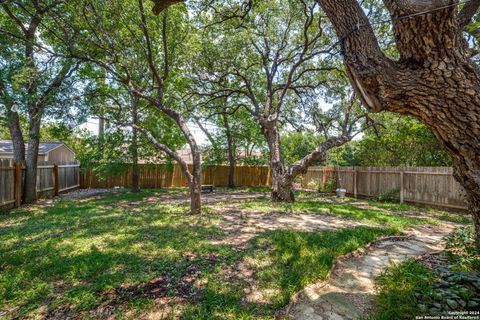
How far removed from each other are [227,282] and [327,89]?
899 cm

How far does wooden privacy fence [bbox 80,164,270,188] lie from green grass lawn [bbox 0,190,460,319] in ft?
27.2

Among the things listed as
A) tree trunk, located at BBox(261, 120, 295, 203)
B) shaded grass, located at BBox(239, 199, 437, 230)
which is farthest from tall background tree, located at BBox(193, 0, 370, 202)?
shaded grass, located at BBox(239, 199, 437, 230)

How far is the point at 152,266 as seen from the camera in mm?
3121

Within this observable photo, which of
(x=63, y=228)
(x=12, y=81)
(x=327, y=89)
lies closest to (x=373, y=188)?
(x=327, y=89)

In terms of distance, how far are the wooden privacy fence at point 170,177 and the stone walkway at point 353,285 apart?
1072cm

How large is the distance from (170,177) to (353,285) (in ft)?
45.3

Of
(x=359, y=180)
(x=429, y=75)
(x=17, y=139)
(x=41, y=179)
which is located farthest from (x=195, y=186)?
(x=359, y=180)

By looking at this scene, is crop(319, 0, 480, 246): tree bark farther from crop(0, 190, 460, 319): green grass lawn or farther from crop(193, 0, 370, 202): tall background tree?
crop(193, 0, 370, 202): tall background tree

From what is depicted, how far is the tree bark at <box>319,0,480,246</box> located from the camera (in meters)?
1.98

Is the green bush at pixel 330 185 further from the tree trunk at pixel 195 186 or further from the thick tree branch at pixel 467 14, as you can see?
the thick tree branch at pixel 467 14

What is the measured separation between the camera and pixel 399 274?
269 cm

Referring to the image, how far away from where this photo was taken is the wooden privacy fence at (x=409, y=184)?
304 inches

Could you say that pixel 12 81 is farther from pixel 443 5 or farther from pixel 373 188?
pixel 373 188

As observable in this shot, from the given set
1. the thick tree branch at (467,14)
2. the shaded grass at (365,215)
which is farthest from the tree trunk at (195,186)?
the thick tree branch at (467,14)
